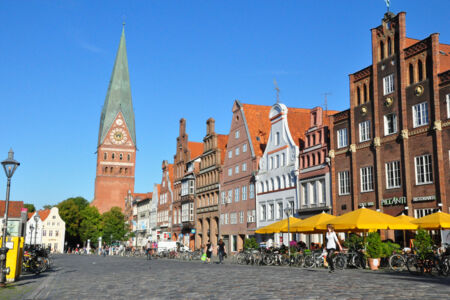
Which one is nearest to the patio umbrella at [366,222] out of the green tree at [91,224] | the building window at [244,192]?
the building window at [244,192]

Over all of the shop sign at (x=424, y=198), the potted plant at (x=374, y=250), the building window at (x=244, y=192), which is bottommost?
the potted plant at (x=374, y=250)

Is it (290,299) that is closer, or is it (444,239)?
(290,299)

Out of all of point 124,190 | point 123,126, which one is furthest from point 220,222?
point 123,126

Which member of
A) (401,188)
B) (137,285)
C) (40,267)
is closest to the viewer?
(137,285)

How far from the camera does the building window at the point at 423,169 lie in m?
33.6

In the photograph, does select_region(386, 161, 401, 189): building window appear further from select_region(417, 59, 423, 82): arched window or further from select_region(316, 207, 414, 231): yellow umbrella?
select_region(316, 207, 414, 231): yellow umbrella

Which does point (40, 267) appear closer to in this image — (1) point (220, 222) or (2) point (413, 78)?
(2) point (413, 78)

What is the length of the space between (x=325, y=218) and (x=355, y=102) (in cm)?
1335

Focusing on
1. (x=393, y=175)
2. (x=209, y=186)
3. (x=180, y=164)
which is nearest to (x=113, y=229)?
(x=180, y=164)

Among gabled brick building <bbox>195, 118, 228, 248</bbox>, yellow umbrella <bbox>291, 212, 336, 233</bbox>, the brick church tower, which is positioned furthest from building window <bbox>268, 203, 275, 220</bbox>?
the brick church tower

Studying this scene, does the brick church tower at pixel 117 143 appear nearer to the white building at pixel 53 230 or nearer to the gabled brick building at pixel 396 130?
the white building at pixel 53 230

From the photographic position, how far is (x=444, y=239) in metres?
32.3

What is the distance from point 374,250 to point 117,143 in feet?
428

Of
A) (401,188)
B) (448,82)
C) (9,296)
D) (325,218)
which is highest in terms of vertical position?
(448,82)
